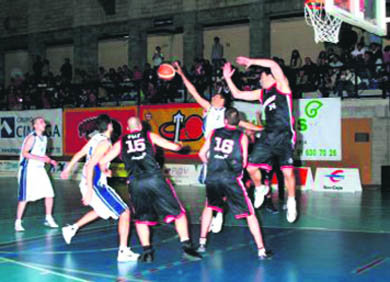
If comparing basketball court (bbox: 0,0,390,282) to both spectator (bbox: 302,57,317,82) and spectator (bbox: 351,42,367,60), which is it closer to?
spectator (bbox: 302,57,317,82)

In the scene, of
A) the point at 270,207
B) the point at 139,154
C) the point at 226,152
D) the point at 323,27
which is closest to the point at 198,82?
the point at 270,207

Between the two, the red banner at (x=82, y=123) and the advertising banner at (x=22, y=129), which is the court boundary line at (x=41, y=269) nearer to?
the red banner at (x=82, y=123)

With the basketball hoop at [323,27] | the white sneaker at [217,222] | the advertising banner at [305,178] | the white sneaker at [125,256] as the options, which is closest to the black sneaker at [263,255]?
the white sneaker at [125,256]

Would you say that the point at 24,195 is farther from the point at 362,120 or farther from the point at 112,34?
the point at 112,34

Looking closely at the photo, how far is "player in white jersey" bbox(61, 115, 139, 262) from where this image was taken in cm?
805

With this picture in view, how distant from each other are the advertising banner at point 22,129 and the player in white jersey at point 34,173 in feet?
40.1

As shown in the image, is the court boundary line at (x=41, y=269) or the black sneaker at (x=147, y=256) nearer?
the court boundary line at (x=41, y=269)

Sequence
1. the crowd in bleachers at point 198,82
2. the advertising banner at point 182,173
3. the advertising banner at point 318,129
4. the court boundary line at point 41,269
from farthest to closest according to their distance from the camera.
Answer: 1. the advertising banner at point 182,173
2. the crowd in bleachers at point 198,82
3. the advertising banner at point 318,129
4. the court boundary line at point 41,269

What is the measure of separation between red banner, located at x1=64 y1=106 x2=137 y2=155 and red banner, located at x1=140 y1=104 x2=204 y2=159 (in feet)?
3.03

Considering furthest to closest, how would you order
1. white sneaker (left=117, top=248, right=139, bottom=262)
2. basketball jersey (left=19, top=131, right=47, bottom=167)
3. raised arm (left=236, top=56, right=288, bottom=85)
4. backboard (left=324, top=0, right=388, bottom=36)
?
basketball jersey (left=19, top=131, right=47, bottom=167) < backboard (left=324, top=0, right=388, bottom=36) < raised arm (left=236, top=56, right=288, bottom=85) < white sneaker (left=117, top=248, right=139, bottom=262)

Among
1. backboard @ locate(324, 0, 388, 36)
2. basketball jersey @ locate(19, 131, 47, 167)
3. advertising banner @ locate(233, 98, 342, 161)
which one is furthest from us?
advertising banner @ locate(233, 98, 342, 161)

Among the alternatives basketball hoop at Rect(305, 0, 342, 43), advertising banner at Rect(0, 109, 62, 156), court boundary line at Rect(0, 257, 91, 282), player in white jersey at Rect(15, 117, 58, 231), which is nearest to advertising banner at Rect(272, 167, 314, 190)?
basketball hoop at Rect(305, 0, 342, 43)

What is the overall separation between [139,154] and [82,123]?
15.1 metres

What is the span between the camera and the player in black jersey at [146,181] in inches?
305
